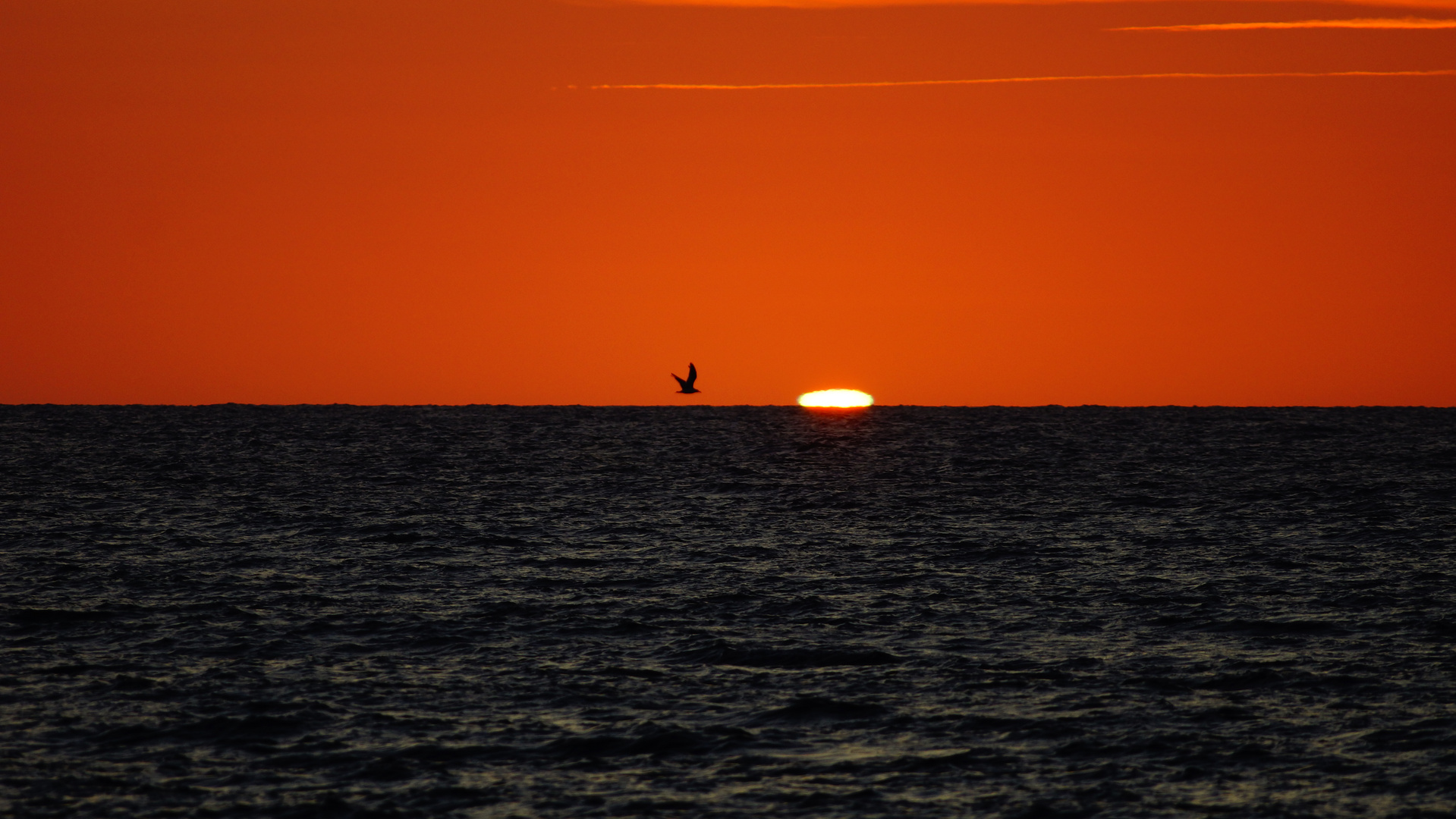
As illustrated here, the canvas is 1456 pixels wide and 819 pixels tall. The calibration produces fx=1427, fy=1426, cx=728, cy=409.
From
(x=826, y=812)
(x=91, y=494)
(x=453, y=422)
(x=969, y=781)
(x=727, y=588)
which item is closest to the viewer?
(x=826, y=812)

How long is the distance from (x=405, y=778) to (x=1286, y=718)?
37.3 ft

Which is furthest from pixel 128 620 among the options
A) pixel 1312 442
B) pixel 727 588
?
pixel 1312 442

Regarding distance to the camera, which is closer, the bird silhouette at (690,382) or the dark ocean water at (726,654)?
the dark ocean water at (726,654)

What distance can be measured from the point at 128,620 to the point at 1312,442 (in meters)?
86.1

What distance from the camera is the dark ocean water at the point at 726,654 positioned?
53.2 feet

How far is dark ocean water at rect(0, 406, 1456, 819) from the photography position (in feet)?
53.2

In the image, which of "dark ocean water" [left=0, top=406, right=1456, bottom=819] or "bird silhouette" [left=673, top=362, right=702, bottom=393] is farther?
"bird silhouette" [left=673, top=362, right=702, bottom=393]

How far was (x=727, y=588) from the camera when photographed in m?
29.9

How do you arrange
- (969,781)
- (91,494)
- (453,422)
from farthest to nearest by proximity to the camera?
(453,422)
(91,494)
(969,781)

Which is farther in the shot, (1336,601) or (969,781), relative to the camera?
(1336,601)

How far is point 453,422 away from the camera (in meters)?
140

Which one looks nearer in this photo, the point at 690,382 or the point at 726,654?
the point at 726,654

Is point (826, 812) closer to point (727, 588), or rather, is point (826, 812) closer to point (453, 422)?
point (727, 588)

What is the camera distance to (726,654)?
23.0 metres
